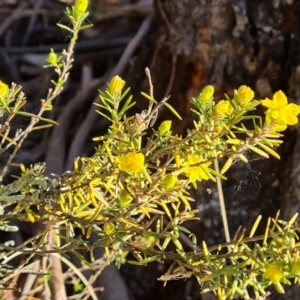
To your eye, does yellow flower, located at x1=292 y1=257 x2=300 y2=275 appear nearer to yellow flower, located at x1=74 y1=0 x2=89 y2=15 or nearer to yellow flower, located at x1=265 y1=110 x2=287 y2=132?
yellow flower, located at x1=265 y1=110 x2=287 y2=132

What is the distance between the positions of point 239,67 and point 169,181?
57 centimetres

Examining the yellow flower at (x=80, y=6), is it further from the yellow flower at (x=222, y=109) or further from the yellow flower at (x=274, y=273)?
the yellow flower at (x=274, y=273)

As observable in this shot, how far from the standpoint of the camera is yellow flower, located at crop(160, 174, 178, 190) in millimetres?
506

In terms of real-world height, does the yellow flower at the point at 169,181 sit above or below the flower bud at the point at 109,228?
above

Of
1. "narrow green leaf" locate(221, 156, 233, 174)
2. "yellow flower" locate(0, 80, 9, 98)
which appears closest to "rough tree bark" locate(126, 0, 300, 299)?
"narrow green leaf" locate(221, 156, 233, 174)

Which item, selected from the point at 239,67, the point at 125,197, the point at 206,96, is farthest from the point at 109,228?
the point at 239,67

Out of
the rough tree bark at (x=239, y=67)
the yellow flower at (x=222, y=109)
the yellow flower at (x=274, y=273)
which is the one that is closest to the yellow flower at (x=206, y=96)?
the yellow flower at (x=222, y=109)

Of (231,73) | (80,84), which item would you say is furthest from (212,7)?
(80,84)

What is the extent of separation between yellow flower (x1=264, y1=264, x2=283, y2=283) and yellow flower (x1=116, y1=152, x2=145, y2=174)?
132 millimetres

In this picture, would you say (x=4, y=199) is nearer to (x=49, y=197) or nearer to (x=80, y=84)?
(x=49, y=197)

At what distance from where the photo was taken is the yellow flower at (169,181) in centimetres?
51

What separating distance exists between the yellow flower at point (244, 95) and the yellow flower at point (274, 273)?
0.45 ft

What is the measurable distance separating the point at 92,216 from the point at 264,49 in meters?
0.56

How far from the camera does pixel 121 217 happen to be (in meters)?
0.53
